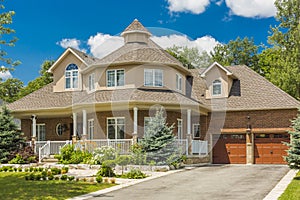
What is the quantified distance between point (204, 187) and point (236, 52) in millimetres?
35935

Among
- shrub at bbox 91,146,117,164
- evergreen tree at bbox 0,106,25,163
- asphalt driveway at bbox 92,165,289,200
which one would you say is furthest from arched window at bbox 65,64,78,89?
asphalt driveway at bbox 92,165,289,200

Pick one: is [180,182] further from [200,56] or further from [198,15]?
[200,56]

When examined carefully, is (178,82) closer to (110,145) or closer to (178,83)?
(178,83)

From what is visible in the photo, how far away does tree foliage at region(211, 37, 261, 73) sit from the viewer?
4794 centimetres

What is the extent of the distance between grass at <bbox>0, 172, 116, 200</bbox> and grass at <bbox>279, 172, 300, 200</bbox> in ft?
20.5

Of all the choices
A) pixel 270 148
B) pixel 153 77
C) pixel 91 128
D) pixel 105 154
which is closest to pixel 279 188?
pixel 105 154

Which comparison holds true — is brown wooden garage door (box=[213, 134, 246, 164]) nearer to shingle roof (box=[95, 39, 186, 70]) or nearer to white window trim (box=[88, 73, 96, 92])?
shingle roof (box=[95, 39, 186, 70])

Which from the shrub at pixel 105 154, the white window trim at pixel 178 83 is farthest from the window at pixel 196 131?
the shrub at pixel 105 154

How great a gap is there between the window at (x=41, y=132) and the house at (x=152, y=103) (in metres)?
0.07

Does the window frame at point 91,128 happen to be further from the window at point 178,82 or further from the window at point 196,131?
the window at point 196,131

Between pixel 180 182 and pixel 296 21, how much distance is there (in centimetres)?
2076

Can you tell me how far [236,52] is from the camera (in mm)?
48594

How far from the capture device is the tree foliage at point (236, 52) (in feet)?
157

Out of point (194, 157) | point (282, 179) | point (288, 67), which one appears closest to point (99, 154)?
point (194, 157)
